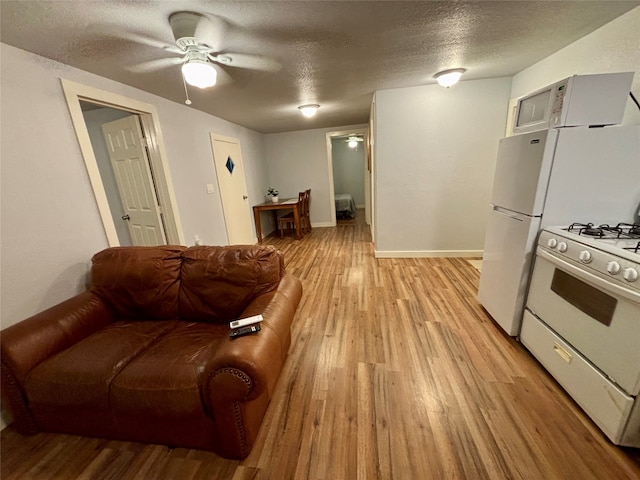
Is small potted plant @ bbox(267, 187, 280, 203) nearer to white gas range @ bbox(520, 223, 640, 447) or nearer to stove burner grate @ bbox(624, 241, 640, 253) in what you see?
white gas range @ bbox(520, 223, 640, 447)

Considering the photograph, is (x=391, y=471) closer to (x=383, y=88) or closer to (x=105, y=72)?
(x=105, y=72)

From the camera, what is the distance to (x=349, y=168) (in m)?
7.85

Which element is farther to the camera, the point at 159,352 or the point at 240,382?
the point at 159,352

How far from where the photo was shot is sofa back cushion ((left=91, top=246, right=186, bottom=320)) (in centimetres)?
169

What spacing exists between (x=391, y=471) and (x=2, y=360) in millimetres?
2018

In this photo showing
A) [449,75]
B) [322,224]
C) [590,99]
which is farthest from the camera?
[322,224]

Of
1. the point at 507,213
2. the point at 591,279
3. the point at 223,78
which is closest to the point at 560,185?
the point at 507,213

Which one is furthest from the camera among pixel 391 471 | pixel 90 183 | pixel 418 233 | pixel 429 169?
pixel 418 233

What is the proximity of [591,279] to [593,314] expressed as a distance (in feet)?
0.60

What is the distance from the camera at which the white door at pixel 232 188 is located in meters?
3.89

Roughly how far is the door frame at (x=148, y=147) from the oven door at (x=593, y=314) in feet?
10.7

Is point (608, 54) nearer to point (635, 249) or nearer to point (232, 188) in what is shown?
point (635, 249)

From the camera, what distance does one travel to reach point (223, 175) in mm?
3984

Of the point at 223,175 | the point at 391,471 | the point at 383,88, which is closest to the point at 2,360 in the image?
the point at 391,471
